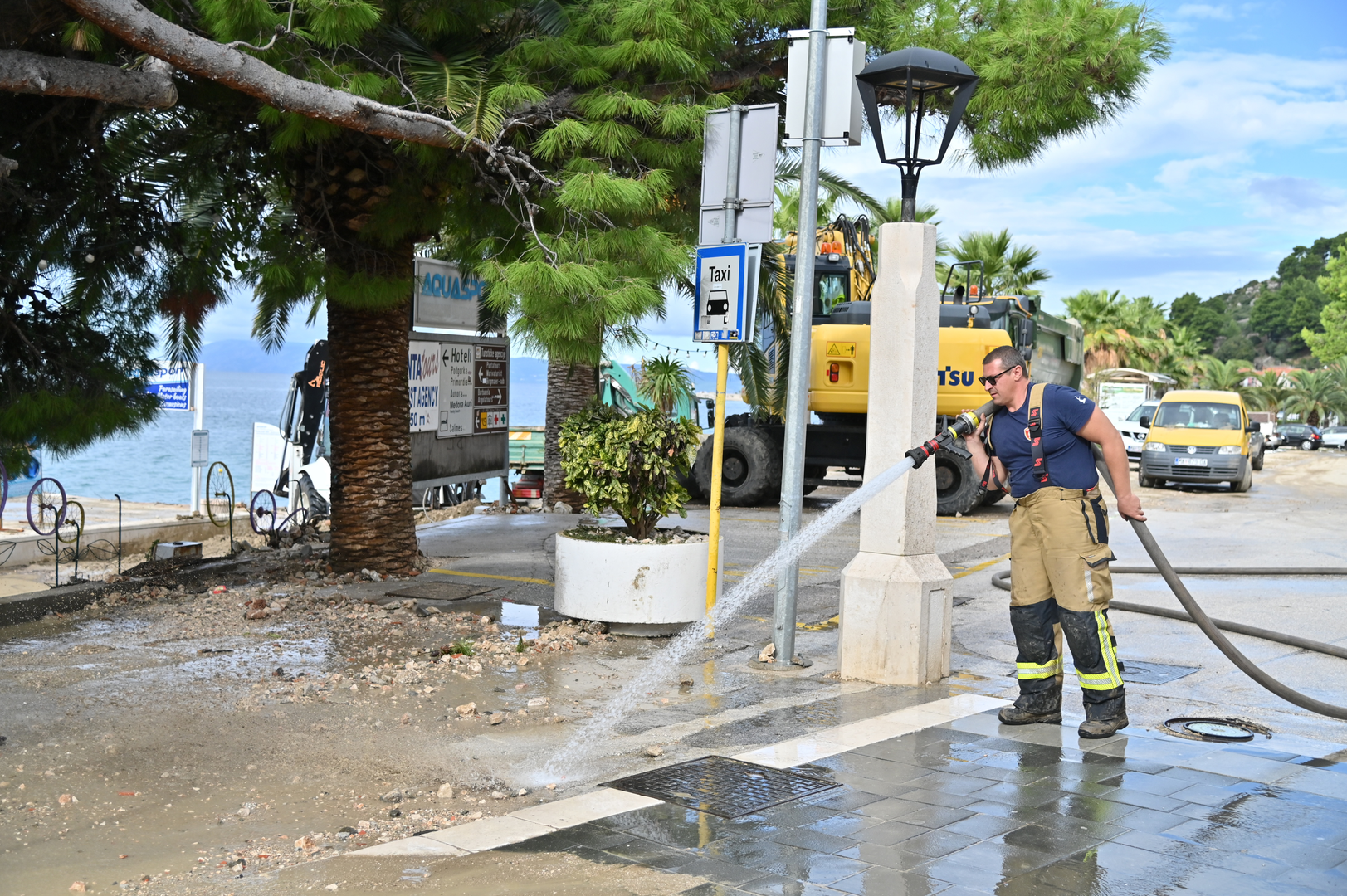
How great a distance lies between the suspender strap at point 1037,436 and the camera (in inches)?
251

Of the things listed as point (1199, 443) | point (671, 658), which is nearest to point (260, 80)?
point (671, 658)

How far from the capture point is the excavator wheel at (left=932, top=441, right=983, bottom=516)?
18905 mm

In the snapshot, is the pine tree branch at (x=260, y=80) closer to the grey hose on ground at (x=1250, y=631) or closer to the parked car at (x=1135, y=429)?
the grey hose on ground at (x=1250, y=631)

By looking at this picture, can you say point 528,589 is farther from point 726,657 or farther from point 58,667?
point 58,667

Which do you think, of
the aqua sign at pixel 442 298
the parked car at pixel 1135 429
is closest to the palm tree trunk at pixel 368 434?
the aqua sign at pixel 442 298

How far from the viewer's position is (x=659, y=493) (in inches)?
344

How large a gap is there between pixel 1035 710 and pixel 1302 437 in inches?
2476

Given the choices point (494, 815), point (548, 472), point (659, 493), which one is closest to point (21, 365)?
point (659, 493)

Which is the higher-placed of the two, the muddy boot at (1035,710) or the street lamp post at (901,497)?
the street lamp post at (901,497)

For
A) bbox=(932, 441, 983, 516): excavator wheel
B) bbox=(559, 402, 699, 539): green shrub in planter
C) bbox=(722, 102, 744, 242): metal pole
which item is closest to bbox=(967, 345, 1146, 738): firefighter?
bbox=(722, 102, 744, 242): metal pole

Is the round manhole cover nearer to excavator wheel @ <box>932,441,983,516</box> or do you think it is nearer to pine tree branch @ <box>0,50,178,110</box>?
pine tree branch @ <box>0,50,178,110</box>

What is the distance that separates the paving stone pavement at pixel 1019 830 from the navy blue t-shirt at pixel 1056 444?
133cm

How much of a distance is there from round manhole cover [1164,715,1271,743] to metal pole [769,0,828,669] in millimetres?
2340

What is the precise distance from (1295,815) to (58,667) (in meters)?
6.60
